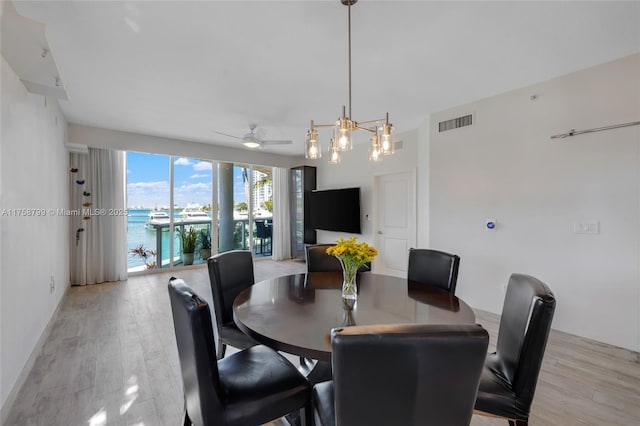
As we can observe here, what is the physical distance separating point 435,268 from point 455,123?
93.2 inches

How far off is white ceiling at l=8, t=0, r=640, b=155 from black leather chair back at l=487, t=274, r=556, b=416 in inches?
74.8

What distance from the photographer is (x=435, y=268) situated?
7.53ft

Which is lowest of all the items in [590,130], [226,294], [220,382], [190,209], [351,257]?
[220,382]

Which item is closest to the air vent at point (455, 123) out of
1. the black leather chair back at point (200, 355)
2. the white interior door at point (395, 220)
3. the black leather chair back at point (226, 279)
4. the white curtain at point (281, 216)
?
the white interior door at point (395, 220)

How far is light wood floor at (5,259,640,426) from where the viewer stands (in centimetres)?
175

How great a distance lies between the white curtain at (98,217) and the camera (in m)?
4.58

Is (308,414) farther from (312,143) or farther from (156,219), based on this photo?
(156,219)

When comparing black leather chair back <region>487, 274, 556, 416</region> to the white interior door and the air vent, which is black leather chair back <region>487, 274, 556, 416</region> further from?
the white interior door

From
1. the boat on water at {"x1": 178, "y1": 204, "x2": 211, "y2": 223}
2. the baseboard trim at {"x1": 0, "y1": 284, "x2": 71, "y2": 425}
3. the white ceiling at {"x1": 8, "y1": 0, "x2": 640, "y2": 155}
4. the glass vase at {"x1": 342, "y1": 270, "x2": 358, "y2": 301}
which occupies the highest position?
the white ceiling at {"x1": 8, "y1": 0, "x2": 640, "y2": 155}

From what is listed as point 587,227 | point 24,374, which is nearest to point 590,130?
point 587,227

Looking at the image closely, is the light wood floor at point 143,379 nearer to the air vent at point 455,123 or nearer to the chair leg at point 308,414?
the chair leg at point 308,414

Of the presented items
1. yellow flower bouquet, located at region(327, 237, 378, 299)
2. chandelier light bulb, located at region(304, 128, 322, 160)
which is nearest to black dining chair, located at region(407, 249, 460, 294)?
yellow flower bouquet, located at region(327, 237, 378, 299)

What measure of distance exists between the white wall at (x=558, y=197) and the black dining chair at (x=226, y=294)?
9.61 feet

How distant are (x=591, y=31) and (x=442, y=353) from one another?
2.92 metres
